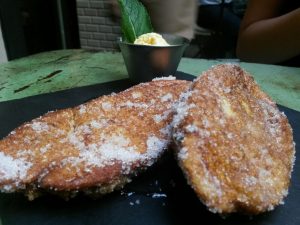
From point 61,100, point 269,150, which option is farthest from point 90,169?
point 61,100

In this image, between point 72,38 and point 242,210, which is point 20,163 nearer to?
point 242,210

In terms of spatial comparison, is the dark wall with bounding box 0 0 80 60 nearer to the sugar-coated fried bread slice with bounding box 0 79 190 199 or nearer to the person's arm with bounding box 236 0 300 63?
the person's arm with bounding box 236 0 300 63

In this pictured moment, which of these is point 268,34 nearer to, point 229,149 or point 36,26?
point 229,149

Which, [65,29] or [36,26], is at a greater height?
[36,26]

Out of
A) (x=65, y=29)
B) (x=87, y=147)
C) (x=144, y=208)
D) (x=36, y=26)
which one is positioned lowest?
(x=65, y=29)

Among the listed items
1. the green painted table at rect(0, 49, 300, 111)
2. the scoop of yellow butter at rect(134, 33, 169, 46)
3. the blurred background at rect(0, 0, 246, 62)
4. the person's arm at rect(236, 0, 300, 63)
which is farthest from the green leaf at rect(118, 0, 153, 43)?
the blurred background at rect(0, 0, 246, 62)

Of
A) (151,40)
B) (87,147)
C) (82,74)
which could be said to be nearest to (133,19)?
(151,40)

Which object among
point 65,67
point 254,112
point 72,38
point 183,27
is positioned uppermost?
point 183,27
